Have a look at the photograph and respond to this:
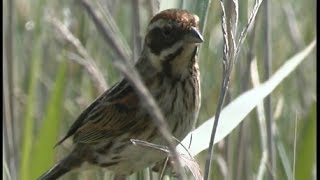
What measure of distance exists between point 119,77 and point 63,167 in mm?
344

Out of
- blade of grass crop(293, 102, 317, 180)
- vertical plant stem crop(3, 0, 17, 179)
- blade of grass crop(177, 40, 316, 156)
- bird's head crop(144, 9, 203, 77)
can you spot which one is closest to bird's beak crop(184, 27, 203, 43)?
bird's head crop(144, 9, 203, 77)

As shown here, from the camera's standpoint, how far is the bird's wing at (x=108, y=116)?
2240mm

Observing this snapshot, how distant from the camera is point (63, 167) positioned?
2.26m

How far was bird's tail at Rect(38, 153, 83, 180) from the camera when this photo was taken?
2.23 meters

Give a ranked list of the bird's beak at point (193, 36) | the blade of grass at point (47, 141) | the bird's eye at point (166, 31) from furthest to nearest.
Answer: the bird's eye at point (166, 31), the bird's beak at point (193, 36), the blade of grass at point (47, 141)

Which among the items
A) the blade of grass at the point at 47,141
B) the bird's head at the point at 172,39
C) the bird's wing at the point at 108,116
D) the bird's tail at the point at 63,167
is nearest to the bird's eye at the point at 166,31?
the bird's head at the point at 172,39

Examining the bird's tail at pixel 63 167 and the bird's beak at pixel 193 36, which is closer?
the bird's beak at pixel 193 36

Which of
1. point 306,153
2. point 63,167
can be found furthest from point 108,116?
point 306,153

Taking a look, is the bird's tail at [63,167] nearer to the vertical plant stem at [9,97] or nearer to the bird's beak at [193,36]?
the vertical plant stem at [9,97]

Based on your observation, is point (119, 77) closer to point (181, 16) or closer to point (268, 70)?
point (268, 70)

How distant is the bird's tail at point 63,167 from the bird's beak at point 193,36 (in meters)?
A: 0.56

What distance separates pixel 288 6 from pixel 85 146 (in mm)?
831

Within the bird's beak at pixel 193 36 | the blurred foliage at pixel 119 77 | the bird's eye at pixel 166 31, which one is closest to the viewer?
the bird's beak at pixel 193 36

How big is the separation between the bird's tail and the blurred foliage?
0.04 m
